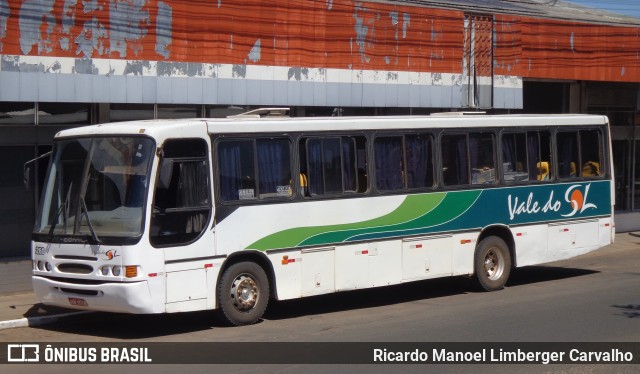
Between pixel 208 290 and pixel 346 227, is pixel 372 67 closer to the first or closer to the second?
pixel 346 227

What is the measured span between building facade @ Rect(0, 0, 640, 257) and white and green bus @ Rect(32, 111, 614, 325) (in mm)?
2458

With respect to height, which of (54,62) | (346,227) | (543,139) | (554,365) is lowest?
(554,365)

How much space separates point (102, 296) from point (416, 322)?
14.1 feet

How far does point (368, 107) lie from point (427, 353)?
1201cm

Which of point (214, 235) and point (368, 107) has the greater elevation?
point (368, 107)

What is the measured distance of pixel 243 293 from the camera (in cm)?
1315

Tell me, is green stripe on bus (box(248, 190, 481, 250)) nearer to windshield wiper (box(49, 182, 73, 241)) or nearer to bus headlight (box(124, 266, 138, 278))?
bus headlight (box(124, 266, 138, 278))

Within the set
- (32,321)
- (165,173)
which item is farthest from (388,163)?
(32,321)

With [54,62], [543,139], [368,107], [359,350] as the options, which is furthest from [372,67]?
[359,350]

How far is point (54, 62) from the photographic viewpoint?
16.5m

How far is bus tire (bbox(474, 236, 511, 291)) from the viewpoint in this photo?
53.5 ft

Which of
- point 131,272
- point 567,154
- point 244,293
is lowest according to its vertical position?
point 244,293

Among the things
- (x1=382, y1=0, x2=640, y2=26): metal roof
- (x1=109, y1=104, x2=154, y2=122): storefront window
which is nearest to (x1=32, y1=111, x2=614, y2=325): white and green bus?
(x1=109, y1=104, x2=154, y2=122): storefront window

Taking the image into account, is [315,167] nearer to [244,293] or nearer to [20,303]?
[244,293]
